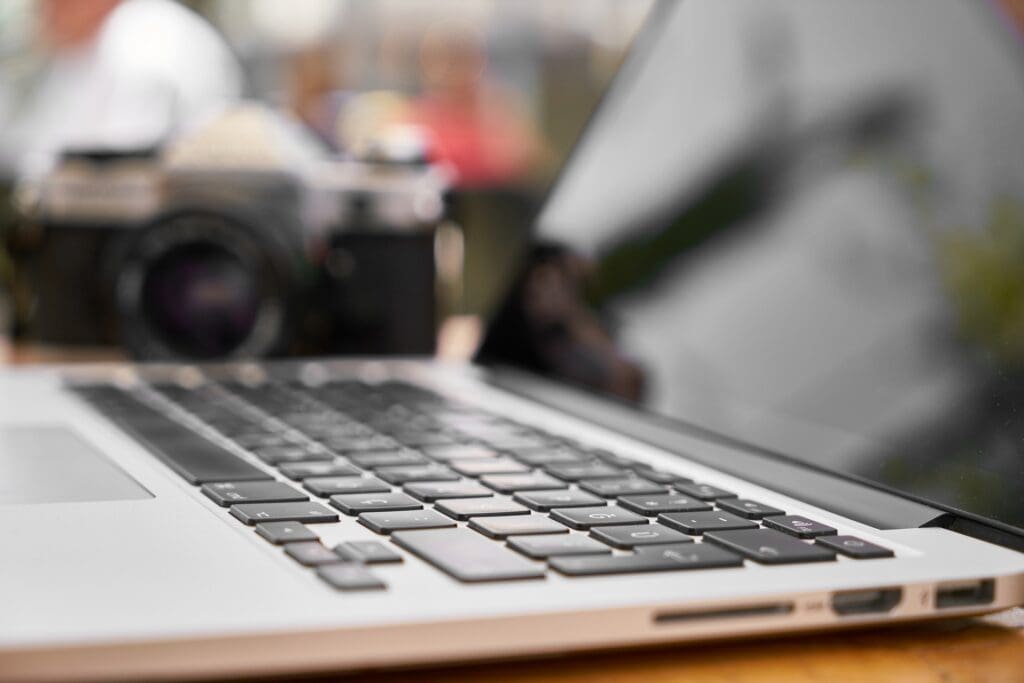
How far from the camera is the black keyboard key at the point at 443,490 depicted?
0.39m

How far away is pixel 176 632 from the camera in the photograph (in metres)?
0.26

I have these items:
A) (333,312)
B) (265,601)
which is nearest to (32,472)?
(265,601)

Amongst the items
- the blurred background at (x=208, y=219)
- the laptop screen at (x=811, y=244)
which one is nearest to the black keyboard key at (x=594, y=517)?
the laptop screen at (x=811, y=244)

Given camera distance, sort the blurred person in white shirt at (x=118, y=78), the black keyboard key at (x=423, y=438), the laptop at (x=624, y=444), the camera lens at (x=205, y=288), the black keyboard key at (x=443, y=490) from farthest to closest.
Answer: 1. the blurred person in white shirt at (x=118, y=78)
2. the camera lens at (x=205, y=288)
3. the black keyboard key at (x=423, y=438)
4. the black keyboard key at (x=443, y=490)
5. the laptop at (x=624, y=444)

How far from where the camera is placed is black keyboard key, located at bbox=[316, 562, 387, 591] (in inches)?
11.4

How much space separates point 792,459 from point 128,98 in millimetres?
744

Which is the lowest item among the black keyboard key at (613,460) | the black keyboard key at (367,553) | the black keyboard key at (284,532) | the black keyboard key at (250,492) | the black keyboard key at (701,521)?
the black keyboard key at (250,492)

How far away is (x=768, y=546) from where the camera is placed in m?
0.34

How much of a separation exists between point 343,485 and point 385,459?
0.05 meters

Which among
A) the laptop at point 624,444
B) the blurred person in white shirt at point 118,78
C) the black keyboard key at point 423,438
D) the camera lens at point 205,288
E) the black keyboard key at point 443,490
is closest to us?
the laptop at point 624,444

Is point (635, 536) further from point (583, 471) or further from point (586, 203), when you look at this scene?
point (586, 203)

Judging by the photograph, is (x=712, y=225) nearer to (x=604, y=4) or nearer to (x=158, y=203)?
(x=158, y=203)

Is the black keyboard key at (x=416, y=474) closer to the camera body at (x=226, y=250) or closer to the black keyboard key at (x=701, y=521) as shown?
the black keyboard key at (x=701, y=521)

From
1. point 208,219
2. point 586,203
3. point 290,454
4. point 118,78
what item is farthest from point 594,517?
point 118,78
